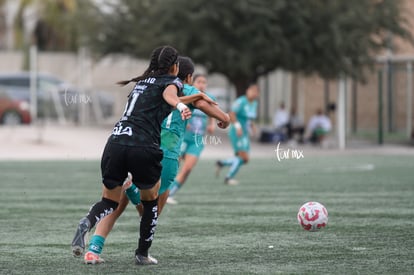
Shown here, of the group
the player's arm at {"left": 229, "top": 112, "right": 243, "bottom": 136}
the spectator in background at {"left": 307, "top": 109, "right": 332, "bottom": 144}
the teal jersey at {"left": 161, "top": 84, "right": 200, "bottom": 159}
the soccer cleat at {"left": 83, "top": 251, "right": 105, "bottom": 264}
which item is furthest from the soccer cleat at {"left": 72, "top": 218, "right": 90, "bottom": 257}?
the spectator in background at {"left": 307, "top": 109, "right": 332, "bottom": 144}

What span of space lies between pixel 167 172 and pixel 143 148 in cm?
121

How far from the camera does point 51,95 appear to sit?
36.1 metres

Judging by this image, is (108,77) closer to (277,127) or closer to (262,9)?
(277,127)

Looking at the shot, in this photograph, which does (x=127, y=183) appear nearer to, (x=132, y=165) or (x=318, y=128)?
(x=132, y=165)

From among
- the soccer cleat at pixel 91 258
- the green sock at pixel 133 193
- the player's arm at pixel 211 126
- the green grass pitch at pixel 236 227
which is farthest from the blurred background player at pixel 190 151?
the soccer cleat at pixel 91 258

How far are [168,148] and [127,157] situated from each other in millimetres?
1473

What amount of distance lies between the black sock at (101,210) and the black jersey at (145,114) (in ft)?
1.85

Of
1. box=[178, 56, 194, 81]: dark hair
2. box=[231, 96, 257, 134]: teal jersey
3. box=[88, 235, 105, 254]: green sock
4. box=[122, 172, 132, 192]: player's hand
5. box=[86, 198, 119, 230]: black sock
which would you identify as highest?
box=[178, 56, 194, 81]: dark hair

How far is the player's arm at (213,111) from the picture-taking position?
8375 millimetres

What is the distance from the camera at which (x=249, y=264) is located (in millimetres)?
8523

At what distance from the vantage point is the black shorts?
817cm

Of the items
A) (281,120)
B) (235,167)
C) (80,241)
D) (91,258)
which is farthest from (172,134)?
(281,120)

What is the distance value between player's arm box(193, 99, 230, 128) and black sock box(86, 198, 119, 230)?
3.59 feet

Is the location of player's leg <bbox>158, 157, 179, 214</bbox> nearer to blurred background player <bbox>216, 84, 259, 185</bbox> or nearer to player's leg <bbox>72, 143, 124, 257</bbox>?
player's leg <bbox>72, 143, 124, 257</bbox>
